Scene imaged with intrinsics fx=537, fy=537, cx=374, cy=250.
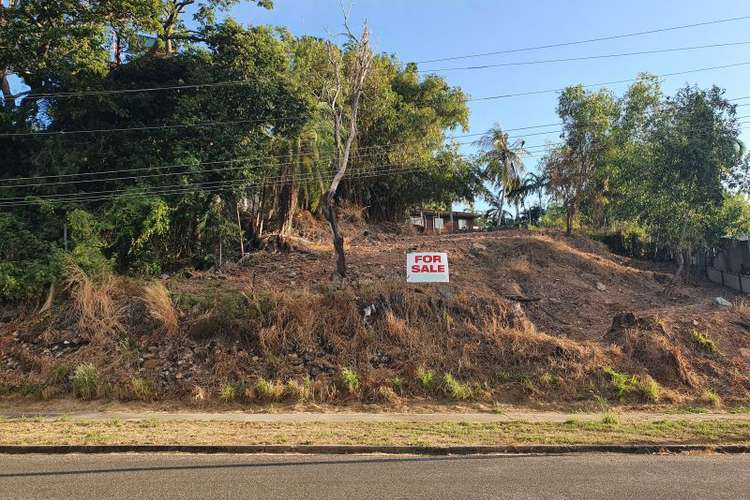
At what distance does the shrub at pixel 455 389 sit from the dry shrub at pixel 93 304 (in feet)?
32.8

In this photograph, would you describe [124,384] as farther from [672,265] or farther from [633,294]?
[672,265]

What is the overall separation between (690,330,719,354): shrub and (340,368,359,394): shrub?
34.5ft

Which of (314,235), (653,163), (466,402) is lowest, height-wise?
(466,402)

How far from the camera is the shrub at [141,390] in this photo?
13.9 m

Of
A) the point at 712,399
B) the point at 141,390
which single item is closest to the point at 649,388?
the point at 712,399

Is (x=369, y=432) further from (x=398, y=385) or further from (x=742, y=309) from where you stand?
(x=742, y=309)

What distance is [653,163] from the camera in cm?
2361

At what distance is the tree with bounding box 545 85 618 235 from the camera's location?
1170 inches

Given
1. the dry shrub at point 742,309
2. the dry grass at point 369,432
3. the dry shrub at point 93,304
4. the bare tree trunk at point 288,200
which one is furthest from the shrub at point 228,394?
the dry shrub at point 742,309

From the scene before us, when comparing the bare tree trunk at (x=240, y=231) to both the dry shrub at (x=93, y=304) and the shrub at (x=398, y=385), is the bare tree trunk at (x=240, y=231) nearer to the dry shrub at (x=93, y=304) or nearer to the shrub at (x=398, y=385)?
the dry shrub at (x=93, y=304)

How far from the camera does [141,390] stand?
14023 mm

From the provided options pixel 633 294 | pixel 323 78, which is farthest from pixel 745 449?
pixel 323 78

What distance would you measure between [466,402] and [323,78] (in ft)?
53.6

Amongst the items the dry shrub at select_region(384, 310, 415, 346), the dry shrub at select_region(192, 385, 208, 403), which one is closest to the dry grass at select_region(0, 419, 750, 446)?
the dry shrub at select_region(192, 385, 208, 403)
